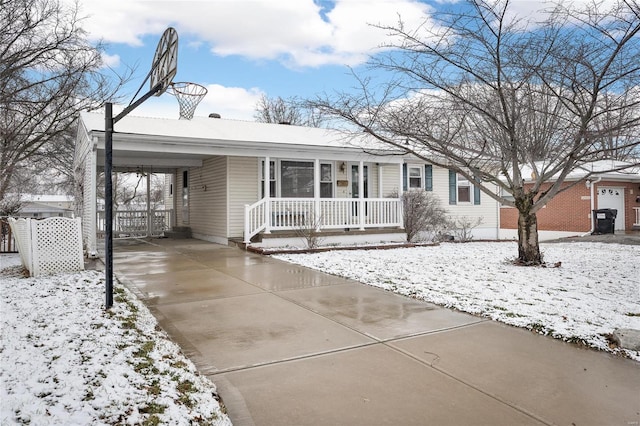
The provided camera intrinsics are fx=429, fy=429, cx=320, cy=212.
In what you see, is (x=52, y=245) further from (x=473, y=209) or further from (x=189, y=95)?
(x=473, y=209)

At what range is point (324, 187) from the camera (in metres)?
14.5

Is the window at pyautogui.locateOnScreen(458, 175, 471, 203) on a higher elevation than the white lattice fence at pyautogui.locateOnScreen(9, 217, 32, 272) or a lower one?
higher

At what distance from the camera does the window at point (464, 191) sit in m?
17.0

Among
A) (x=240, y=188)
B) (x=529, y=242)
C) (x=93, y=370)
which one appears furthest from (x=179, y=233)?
(x=93, y=370)

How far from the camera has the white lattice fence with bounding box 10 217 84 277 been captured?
7.30m

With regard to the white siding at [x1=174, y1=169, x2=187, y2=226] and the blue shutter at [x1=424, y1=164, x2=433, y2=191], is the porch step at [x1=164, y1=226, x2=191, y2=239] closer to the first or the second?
the white siding at [x1=174, y1=169, x2=187, y2=226]

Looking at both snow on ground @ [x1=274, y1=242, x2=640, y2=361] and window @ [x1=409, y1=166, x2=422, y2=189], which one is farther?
window @ [x1=409, y1=166, x2=422, y2=189]

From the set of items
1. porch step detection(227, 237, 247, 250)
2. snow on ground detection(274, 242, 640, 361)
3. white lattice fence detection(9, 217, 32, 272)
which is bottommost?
snow on ground detection(274, 242, 640, 361)

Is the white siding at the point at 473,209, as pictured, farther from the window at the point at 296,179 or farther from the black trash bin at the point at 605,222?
the window at the point at 296,179

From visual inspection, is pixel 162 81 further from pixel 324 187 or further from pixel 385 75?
pixel 324 187

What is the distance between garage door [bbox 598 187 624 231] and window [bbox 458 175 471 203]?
8.15m

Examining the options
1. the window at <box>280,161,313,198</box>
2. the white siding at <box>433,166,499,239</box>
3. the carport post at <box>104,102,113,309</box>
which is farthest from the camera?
the white siding at <box>433,166,499,239</box>

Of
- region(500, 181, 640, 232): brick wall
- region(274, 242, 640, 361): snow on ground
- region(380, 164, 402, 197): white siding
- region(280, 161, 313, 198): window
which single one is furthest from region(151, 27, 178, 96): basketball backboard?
region(500, 181, 640, 232): brick wall

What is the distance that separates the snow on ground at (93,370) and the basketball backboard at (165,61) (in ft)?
8.55
